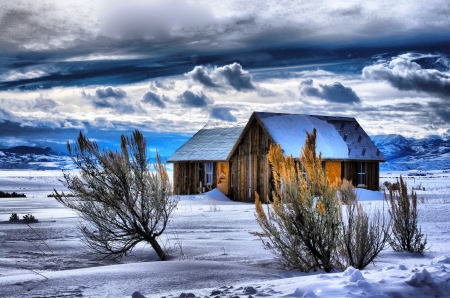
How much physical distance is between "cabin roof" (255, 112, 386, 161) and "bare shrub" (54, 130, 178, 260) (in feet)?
49.9

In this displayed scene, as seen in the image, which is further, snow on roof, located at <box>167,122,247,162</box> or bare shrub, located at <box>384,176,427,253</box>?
snow on roof, located at <box>167,122,247,162</box>

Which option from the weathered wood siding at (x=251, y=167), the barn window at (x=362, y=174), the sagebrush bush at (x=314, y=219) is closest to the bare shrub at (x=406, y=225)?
the sagebrush bush at (x=314, y=219)

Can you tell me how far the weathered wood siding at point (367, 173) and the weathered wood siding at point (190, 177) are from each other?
266 inches

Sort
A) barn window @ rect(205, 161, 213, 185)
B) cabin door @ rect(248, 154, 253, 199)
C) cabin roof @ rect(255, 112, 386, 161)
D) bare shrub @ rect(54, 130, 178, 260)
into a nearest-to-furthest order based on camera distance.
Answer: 1. bare shrub @ rect(54, 130, 178, 260)
2. cabin roof @ rect(255, 112, 386, 161)
3. cabin door @ rect(248, 154, 253, 199)
4. barn window @ rect(205, 161, 213, 185)

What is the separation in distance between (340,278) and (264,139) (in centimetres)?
1950

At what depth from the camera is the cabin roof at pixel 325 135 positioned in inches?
995

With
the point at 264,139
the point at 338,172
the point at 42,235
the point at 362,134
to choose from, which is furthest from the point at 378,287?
the point at 362,134

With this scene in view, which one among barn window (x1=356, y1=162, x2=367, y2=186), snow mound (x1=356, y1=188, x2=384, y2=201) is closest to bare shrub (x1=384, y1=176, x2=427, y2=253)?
snow mound (x1=356, y1=188, x2=384, y2=201)

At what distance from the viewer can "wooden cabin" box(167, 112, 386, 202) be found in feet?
83.2

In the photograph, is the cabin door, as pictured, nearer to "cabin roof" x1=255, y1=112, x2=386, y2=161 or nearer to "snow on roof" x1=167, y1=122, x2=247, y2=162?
"snow on roof" x1=167, y1=122, x2=247, y2=162

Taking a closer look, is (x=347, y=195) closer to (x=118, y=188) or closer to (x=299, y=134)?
(x=118, y=188)

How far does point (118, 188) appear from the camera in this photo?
30.9ft

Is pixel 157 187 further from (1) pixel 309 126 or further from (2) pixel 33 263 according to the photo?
(1) pixel 309 126

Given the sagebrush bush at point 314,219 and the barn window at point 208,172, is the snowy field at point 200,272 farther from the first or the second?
the barn window at point 208,172
